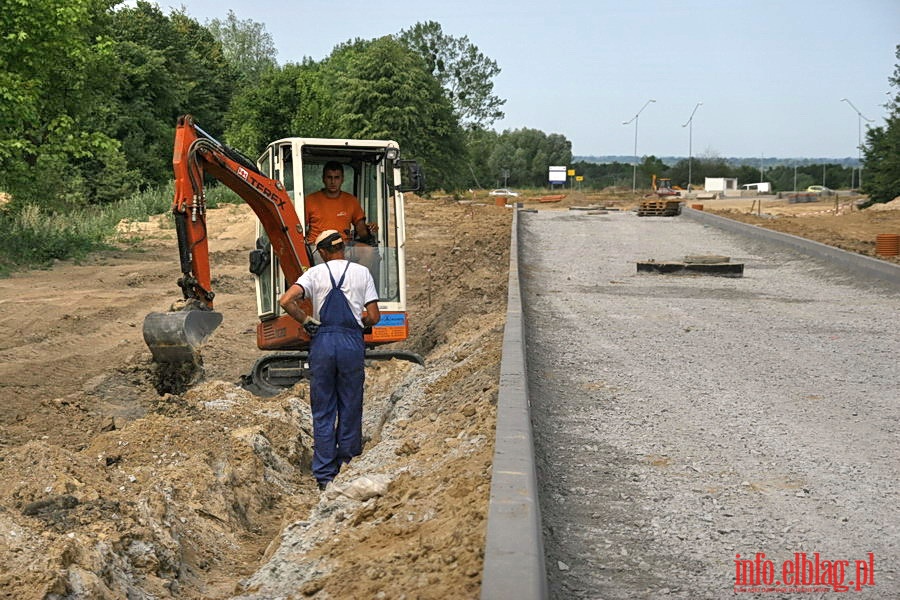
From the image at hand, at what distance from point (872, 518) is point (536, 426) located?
103 inches

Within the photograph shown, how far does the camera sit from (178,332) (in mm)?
9523

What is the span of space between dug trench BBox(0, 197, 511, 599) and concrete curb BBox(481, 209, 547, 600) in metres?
0.13

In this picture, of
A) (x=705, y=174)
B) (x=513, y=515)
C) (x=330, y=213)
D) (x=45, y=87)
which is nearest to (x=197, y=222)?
(x=330, y=213)

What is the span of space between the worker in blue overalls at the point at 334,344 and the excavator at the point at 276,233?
→ 190 centimetres

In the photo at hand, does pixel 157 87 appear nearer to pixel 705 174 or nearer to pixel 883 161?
pixel 883 161

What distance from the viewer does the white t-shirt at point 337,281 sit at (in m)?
7.87

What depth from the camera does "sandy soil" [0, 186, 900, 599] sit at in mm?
5148

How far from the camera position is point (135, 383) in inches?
470

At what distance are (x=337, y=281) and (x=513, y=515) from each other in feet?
11.3

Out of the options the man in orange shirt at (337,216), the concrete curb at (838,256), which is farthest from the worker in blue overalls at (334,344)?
the concrete curb at (838,256)

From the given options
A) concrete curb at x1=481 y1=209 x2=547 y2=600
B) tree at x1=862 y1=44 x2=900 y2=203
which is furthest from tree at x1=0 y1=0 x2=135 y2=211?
tree at x1=862 y1=44 x2=900 y2=203

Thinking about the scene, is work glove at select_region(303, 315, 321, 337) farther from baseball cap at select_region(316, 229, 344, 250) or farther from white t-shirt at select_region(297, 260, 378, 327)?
baseball cap at select_region(316, 229, 344, 250)

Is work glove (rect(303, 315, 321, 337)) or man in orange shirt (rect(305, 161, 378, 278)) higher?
man in orange shirt (rect(305, 161, 378, 278))

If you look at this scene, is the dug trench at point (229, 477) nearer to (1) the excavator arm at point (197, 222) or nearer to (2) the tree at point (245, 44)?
(1) the excavator arm at point (197, 222)
